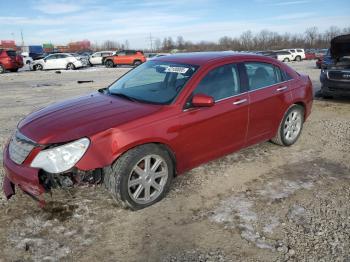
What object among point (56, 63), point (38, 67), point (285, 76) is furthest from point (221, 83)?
point (38, 67)

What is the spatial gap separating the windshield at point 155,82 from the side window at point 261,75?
3.13 feet

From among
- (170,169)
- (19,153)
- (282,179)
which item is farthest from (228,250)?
(19,153)

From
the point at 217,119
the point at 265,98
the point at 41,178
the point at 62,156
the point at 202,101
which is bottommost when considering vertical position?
the point at 41,178

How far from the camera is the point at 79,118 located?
4.00 meters

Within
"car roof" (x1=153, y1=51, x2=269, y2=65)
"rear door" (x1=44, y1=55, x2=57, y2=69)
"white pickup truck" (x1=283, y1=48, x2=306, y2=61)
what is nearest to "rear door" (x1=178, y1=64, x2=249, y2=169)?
"car roof" (x1=153, y1=51, x2=269, y2=65)

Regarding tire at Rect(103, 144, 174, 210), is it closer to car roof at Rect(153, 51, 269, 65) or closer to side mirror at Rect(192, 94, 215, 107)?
side mirror at Rect(192, 94, 215, 107)

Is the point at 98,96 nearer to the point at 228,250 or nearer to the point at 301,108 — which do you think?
the point at 228,250

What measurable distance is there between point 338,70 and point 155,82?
6.61 meters

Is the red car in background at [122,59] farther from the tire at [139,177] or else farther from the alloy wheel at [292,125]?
the tire at [139,177]

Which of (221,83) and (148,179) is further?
(221,83)

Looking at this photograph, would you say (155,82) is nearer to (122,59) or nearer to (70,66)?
(70,66)

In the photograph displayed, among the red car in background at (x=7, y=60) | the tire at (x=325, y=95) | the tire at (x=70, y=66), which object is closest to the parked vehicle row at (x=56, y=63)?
the tire at (x=70, y=66)

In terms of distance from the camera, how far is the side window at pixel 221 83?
4.51m

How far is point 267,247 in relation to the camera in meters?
3.31
